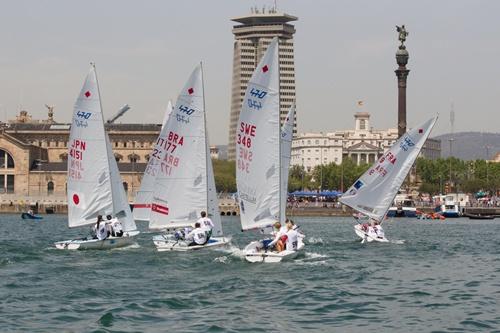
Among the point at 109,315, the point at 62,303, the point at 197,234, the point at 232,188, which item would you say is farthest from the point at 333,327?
the point at 232,188

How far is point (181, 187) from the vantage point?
48.2 m

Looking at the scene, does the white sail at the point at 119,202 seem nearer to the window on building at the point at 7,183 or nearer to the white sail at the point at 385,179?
the white sail at the point at 385,179

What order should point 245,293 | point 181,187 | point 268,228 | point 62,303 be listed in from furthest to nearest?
point 181,187 → point 268,228 → point 245,293 → point 62,303

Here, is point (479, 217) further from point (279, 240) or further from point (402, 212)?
point (279, 240)

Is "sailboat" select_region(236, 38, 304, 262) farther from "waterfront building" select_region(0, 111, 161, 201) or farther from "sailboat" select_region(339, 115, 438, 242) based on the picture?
"waterfront building" select_region(0, 111, 161, 201)

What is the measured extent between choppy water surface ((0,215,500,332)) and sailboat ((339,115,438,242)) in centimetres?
880

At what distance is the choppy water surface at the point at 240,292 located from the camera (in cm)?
2855

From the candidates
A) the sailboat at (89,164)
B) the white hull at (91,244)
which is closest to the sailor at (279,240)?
the white hull at (91,244)

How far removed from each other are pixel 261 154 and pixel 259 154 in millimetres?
81

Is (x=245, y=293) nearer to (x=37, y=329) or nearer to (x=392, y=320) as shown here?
(x=392, y=320)

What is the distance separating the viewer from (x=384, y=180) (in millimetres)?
58344

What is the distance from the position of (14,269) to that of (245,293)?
10803 millimetres

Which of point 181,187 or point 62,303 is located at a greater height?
point 181,187

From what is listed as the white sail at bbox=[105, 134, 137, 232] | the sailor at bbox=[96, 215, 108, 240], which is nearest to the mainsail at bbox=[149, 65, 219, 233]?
the sailor at bbox=[96, 215, 108, 240]
